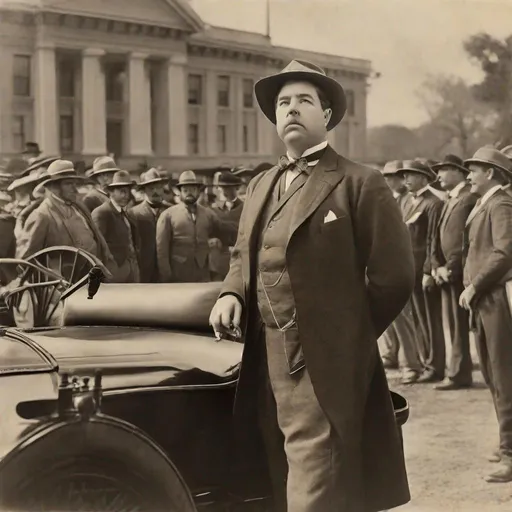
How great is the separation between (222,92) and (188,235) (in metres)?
0.46

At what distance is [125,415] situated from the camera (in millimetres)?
2109

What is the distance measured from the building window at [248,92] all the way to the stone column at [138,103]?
0.29m

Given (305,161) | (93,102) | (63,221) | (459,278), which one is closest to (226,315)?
(305,161)

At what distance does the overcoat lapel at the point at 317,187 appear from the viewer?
2.10m

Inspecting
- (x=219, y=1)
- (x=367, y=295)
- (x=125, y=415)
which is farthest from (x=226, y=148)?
(x=125, y=415)

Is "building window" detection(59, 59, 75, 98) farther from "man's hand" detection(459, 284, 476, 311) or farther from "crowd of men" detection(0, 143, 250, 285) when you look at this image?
"man's hand" detection(459, 284, 476, 311)

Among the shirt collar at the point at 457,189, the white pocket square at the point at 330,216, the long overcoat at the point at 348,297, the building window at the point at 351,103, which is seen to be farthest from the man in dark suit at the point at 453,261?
the white pocket square at the point at 330,216

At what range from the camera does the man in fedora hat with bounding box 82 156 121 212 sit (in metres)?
2.46

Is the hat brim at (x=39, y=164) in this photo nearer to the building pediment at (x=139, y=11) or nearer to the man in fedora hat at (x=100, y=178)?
the man in fedora hat at (x=100, y=178)

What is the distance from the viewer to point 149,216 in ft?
8.78

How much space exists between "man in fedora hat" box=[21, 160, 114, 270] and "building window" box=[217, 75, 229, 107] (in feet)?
1.59

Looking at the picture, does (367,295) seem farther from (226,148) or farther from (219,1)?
(219,1)

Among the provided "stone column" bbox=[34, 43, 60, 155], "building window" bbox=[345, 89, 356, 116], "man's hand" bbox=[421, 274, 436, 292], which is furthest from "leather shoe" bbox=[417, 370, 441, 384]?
"stone column" bbox=[34, 43, 60, 155]

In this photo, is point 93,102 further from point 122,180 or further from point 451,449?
point 451,449
